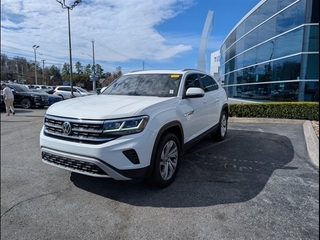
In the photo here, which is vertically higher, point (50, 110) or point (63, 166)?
point (50, 110)

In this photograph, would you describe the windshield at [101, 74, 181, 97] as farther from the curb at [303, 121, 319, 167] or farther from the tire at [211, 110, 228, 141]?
Result: the curb at [303, 121, 319, 167]

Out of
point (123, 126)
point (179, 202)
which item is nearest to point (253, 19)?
point (123, 126)

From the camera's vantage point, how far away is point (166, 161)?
337cm

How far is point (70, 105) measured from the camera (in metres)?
3.35

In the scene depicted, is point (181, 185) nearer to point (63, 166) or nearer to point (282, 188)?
point (282, 188)

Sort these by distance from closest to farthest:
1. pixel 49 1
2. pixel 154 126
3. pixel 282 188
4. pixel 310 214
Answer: pixel 49 1 → pixel 310 214 → pixel 154 126 → pixel 282 188

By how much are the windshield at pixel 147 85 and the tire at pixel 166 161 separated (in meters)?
0.85

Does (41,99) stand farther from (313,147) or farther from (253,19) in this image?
(313,147)

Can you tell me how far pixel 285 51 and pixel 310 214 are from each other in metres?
12.4

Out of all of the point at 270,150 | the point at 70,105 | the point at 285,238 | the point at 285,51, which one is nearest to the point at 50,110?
the point at 70,105

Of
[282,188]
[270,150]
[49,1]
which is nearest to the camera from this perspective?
[49,1]

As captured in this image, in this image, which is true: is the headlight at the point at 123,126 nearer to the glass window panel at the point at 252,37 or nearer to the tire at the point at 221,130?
the tire at the point at 221,130

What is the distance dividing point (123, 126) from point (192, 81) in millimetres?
2159

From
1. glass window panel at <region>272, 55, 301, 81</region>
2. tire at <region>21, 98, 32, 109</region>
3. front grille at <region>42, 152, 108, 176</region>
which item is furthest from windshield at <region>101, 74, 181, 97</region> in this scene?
tire at <region>21, 98, 32, 109</region>
